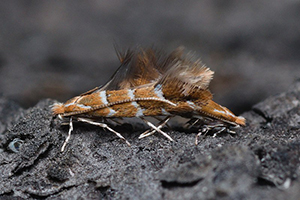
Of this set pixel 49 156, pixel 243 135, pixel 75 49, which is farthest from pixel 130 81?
pixel 75 49

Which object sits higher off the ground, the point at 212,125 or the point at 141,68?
the point at 141,68

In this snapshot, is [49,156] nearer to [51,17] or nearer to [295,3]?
[51,17]

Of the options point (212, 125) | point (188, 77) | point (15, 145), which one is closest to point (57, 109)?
point (15, 145)

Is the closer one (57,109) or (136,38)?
(57,109)

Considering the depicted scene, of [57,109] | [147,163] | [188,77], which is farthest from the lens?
[57,109]

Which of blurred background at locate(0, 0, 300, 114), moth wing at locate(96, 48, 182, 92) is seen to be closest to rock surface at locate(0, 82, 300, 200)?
moth wing at locate(96, 48, 182, 92)

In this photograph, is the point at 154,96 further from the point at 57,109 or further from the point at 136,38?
the point at 136,38

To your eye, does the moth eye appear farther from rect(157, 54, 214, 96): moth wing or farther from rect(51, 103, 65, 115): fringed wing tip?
rect(157, 54, 214, 96): moth wing
